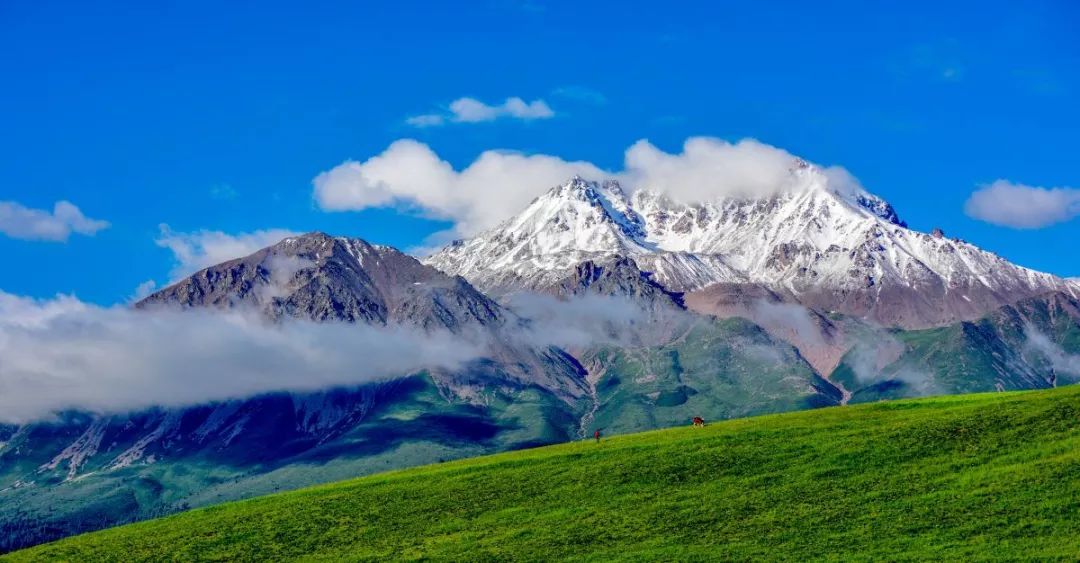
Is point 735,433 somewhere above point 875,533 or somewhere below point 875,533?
above

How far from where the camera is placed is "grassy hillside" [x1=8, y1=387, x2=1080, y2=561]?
80750 mm

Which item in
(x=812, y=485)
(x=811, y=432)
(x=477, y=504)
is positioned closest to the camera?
(x=812, y=485)

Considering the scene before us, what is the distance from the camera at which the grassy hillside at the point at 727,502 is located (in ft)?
265

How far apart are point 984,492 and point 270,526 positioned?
5907 cm

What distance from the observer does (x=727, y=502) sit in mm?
92000

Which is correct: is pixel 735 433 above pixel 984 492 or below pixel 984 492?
above

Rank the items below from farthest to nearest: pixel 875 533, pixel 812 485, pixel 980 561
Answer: pixel 812 485, pixel 875 533, pixel 980 561

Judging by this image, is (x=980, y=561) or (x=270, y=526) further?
(x=270, y=526)

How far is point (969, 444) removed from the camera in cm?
9719

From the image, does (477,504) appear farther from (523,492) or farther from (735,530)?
(735,530)

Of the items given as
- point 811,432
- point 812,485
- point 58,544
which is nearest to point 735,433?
point 811,432

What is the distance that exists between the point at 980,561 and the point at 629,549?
23.9 meters

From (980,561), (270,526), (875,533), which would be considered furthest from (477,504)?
(980,561)

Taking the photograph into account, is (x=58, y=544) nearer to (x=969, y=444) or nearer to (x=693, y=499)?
(x=693, y=499)
